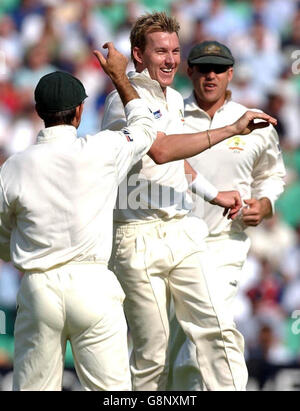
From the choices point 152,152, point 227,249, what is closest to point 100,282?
point 152,152

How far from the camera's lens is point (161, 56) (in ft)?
18.2

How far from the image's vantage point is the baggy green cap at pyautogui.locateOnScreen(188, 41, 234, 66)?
21.0 ft

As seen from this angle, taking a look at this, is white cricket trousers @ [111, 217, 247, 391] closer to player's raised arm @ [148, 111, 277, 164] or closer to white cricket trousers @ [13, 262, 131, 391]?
player's raised arm @ [148, 111, 277, 164]

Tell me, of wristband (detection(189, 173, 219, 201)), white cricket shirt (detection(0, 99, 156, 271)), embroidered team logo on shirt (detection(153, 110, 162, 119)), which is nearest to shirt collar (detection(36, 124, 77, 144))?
white cricket shirt (detection(0, 99, 156, 271))

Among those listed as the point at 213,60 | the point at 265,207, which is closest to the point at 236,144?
the point at 265,207

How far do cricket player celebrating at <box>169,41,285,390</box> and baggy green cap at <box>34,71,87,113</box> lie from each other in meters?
2.01

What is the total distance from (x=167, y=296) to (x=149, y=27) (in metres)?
1.62

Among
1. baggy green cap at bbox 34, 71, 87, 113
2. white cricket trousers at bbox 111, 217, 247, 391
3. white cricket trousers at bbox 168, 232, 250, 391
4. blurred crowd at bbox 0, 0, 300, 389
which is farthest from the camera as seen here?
blurred crowd at bbox 0, 0, 300, 389

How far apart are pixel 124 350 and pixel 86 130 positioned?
19.1ft

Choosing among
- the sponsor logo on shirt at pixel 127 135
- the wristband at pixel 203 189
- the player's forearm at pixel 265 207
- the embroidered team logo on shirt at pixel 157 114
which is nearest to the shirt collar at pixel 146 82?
the embroidered team logo on shirt at pixel 157 114

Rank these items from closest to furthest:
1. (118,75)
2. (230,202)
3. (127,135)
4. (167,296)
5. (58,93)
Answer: (58,93), (127,135), (118,75), (167,296), (230,202)

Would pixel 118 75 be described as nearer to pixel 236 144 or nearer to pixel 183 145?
pixel 183 145

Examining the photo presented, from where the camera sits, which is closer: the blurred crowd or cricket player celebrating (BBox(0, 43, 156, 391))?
cricket player celebrating (BBox(0, 43, 156, 391))

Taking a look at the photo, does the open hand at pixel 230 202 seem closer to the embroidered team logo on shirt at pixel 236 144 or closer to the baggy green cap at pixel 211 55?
the embroidered team logo on shirt at pixel 236 144
